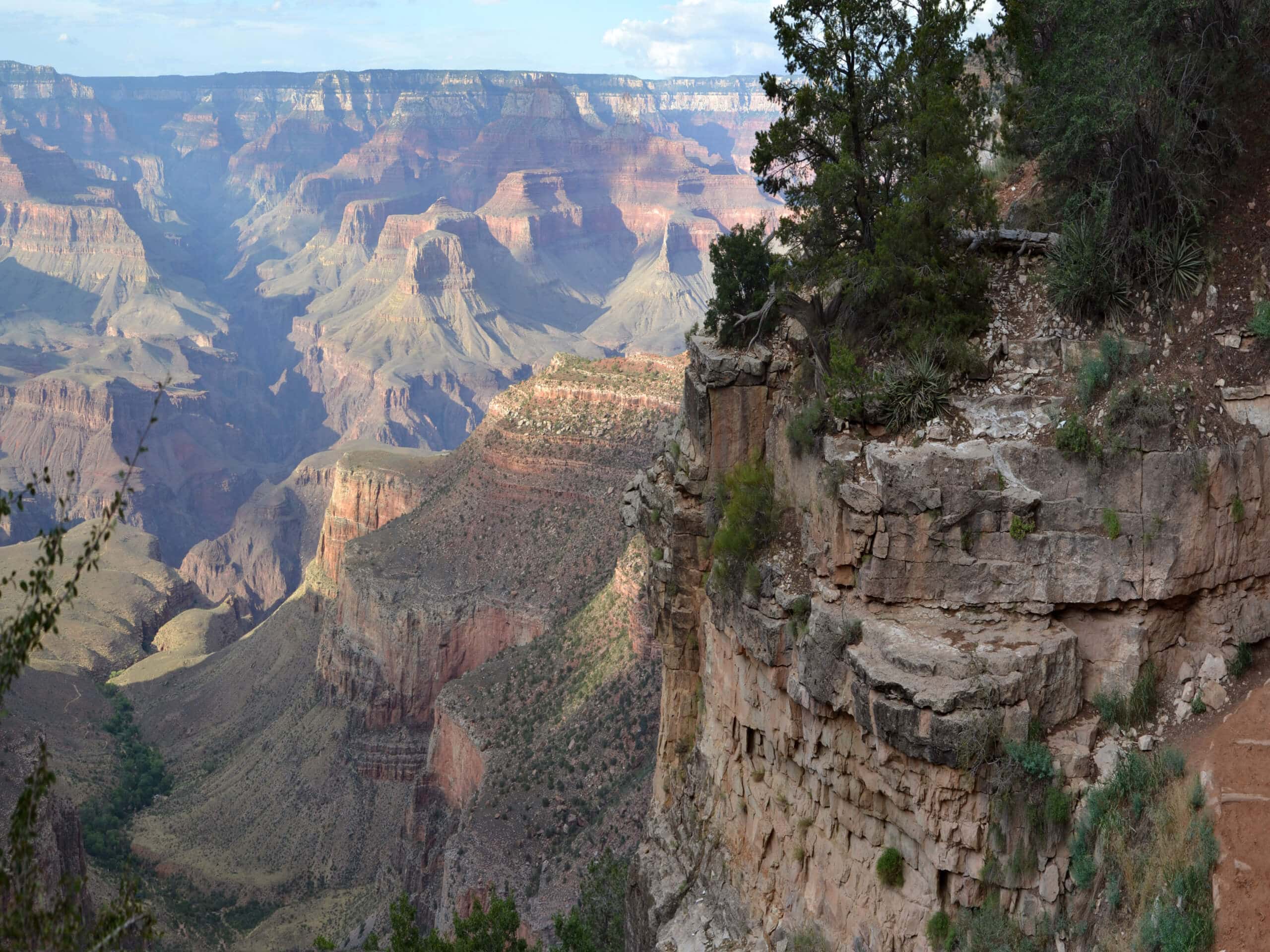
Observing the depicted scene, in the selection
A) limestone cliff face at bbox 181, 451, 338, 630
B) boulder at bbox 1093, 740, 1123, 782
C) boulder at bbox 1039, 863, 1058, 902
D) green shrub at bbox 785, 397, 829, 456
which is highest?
green shrub at bbox 785, 397, 829, 456

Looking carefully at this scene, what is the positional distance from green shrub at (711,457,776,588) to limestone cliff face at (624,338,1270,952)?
327 millimetres

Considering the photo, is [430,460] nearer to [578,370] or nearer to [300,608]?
[300,608]

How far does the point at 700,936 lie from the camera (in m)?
22.2

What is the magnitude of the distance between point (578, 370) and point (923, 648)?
4881 cm

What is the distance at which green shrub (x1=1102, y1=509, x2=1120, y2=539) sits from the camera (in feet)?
54.5

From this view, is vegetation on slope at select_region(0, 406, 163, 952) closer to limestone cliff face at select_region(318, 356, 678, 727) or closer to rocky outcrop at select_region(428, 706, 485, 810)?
rocky outcrop at select_region(428, 706, 485, 810)

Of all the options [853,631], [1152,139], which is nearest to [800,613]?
[853,631]

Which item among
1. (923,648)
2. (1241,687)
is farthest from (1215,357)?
(923,648)

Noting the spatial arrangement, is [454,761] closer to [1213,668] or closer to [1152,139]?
[1213,668]

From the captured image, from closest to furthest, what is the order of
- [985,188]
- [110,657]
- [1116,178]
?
[1116,178], [985,188], [110,657]

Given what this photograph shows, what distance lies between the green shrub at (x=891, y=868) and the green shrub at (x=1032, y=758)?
2.69 meters

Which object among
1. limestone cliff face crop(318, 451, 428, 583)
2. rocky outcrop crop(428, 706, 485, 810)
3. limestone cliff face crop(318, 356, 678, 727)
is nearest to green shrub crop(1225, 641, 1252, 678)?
rocky outcrop crop(428, 706, 485, 810)

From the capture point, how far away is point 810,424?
1939cm

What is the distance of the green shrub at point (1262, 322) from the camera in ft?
54.9
